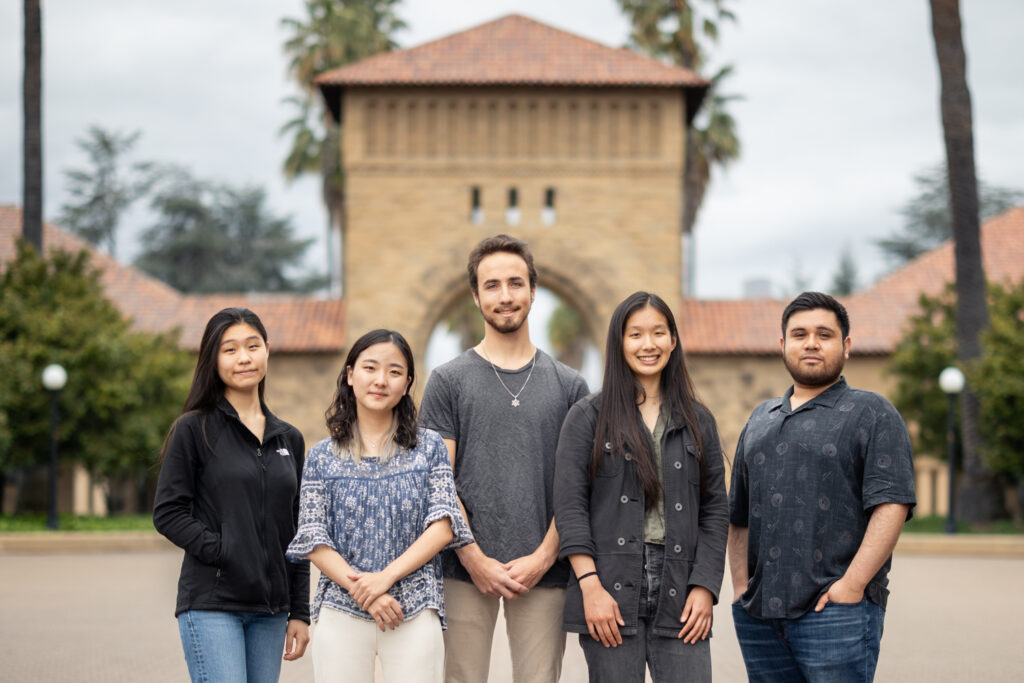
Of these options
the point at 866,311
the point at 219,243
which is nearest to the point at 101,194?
the point at 219,243

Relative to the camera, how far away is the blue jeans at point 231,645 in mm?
3670

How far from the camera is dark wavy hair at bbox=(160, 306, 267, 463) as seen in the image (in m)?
3.97

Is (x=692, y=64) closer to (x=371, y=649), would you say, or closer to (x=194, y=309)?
(x=194, y=309)

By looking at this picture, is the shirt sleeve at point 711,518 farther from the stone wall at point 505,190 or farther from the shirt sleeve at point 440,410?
the stone wall at point 505,190

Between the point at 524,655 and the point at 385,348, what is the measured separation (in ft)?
4.43

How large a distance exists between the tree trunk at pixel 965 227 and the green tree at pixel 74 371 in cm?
1433

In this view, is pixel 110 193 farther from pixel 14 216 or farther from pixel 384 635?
pixel 384 635

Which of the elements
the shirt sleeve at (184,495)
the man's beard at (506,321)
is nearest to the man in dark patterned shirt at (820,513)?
the man's beard at (506,321)

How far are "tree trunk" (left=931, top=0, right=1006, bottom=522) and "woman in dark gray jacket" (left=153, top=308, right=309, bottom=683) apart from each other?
16.2 meters

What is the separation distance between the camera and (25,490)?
22500 millimetres

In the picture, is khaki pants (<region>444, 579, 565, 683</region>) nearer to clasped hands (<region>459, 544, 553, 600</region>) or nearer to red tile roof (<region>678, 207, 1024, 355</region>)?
clasped hands (<region>459, 544, 553, 600</region>)

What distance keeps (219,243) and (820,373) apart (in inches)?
1745

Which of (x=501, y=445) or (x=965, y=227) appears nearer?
(x=501, y=445)

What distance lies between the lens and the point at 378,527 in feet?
12.5
